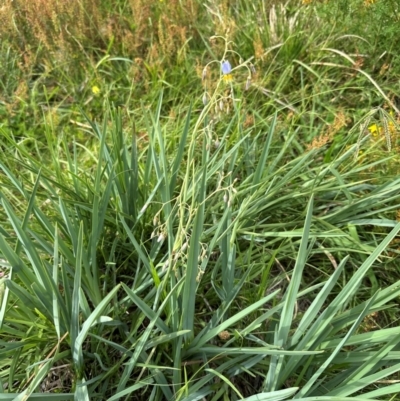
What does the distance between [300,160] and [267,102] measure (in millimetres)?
589

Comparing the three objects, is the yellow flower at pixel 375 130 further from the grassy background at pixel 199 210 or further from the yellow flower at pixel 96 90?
the yellow flower at pixel 96 90

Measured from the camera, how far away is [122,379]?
4.12 feet

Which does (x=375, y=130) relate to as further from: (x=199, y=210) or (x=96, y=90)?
(x=96, y=90)

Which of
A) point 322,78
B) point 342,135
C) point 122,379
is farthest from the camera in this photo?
point 322,78

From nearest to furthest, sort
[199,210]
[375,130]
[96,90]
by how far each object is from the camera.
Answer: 1. [199,210]
2. [375,130]
3. [96,90]

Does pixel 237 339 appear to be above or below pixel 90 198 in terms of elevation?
below

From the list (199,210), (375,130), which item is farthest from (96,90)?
(199,210)

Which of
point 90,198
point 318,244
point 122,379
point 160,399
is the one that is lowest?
point 318,244

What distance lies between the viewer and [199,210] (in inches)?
46.6

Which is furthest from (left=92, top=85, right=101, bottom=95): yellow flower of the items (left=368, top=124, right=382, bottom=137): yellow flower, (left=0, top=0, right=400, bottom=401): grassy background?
(left=368, top=124, right=382, bottom=137): yellow flower

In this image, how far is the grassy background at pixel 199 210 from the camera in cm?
126

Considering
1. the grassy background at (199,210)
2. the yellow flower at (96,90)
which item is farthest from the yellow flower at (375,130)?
the yellow flower at (96,90)

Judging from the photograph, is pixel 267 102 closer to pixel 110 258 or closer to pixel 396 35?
pixel 396 35

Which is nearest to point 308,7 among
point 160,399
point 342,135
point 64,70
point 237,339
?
point 342,135
